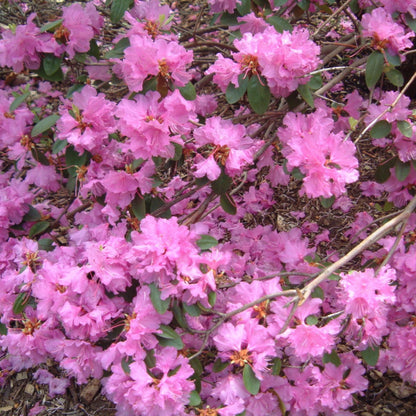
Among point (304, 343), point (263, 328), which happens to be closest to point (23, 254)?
point (263, 328)

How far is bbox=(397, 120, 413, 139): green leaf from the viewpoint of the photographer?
159 centimetres

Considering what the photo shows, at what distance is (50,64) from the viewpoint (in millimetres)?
1739

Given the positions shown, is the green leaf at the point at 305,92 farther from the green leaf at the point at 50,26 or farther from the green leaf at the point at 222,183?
the green leaf at the point at 50,26

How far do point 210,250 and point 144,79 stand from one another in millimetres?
542

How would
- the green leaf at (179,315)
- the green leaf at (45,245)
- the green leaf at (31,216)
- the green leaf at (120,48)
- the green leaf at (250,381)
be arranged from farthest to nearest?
the green leaf at (31,216) < the green leaf at (45,245) < the green leaf at (120,48) < the green leaf at (179,315) < the green leaf at (250,381)

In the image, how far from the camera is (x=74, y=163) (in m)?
1.64

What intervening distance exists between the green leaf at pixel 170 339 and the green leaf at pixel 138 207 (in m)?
0.38

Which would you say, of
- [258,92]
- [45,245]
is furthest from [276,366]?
[45,245]

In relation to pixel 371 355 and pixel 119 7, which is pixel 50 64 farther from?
pixel 371 355

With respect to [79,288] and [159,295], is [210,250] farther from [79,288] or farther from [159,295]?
[79,288]

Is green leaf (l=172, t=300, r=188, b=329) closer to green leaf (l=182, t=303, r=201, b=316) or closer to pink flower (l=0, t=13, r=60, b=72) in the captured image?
green leaf (l=182, t=303, r=201, b=316)

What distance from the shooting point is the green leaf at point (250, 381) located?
4.32 ft

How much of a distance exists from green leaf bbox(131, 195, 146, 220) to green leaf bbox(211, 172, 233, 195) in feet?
0.84

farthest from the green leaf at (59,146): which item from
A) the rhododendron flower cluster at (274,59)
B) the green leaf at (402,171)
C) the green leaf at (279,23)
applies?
the green leaf at (402,171)
